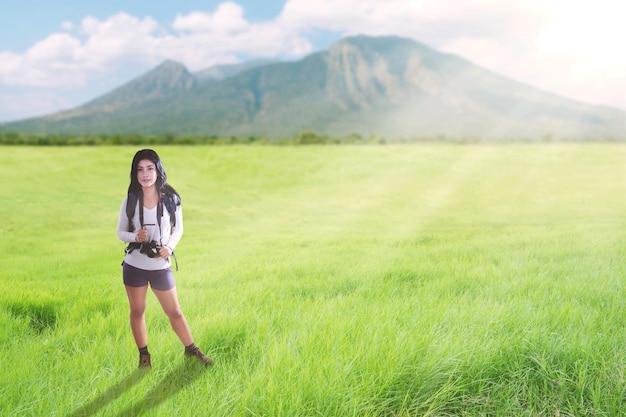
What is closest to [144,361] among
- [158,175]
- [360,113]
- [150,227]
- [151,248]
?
[151,248]

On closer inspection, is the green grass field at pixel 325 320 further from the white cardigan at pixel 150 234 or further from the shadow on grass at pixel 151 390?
the white cardigan at pixel 150 234

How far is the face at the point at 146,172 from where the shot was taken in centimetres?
230

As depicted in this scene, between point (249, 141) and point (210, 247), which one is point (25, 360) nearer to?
point (210, 247)

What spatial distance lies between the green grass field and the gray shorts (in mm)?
504

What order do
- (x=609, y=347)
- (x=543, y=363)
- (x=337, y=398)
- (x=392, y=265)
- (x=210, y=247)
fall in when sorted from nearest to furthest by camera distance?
(x=337, y=398) < (x=543, y=363) < (x=609, y=347) < (x=392, y=265) < (x=210, y=247)

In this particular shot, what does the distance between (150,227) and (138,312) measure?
0.58 meters

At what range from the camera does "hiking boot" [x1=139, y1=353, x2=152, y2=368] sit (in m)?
2.52

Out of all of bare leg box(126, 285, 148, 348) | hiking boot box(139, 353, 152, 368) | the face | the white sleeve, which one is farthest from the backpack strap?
hiking boot box(139, 353, 152, 368)

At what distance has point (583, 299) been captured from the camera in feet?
12.7

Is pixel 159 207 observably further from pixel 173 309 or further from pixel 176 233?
pixel 173 309

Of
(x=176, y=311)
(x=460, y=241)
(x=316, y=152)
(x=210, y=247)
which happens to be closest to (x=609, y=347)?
(x=176, y=311)

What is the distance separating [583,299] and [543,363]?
5.25 ft

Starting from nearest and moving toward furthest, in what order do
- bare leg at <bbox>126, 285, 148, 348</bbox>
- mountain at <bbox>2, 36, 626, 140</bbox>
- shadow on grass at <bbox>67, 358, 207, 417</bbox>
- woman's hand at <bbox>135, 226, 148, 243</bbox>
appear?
shadow on grass at <bbox>67, 358, 207, 417</bbox>, woman's hand at <bbox>135, 226, 148, 243</bbox>, bare leg at <bbox>126, 285, 148, 348</bbox>, mountain at <bbox>2, 36, 626, 140</bbox>

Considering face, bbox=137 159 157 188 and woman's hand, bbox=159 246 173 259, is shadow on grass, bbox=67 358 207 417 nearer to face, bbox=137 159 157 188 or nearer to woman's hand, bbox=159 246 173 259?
woman's hand, bbox=159 246 173 259
